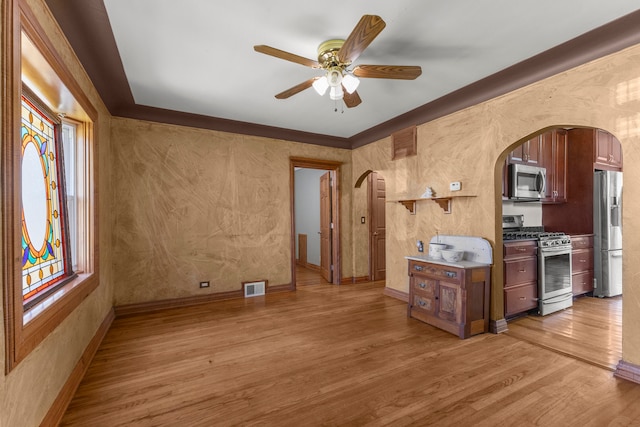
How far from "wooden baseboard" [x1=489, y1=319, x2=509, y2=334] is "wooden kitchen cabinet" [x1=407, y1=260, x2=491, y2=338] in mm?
51

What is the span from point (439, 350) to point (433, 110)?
281 cm

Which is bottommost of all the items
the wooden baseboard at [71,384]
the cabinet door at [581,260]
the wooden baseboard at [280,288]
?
the wooden baseboard at [280,288]

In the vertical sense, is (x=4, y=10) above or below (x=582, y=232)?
above

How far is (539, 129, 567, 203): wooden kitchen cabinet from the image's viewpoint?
14.6 ft

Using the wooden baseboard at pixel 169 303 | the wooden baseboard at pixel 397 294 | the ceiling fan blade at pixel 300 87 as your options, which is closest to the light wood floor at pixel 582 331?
the wooden baseboard at pixel 397 294

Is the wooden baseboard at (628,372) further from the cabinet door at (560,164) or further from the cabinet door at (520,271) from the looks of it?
the cabinet door at (560,164)

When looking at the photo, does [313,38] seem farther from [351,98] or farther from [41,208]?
[41,208]

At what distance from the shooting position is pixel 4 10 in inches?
51.8

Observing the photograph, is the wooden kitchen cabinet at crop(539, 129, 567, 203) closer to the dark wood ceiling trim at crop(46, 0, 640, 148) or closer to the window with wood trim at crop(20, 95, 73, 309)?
the dark wood ceiling trim at crop(46, 0, 640, 148)

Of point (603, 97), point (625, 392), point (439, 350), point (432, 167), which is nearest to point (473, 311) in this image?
point (439, 350)

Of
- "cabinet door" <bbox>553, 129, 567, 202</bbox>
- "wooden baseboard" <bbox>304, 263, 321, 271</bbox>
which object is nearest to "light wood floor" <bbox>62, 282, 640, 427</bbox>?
"cabinet door" <bbox>553, 129, 567, 202</bbox>

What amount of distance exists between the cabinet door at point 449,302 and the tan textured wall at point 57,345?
3.27 meters

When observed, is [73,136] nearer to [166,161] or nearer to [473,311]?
[166,161]

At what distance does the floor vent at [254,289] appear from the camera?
14.9 feet
